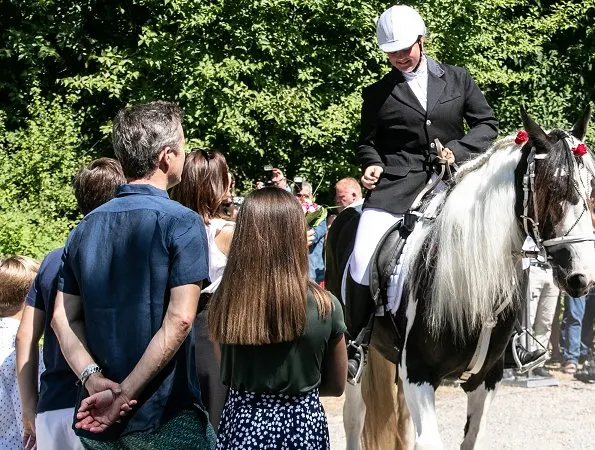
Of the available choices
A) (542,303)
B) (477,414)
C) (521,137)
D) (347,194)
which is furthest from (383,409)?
(542,303)

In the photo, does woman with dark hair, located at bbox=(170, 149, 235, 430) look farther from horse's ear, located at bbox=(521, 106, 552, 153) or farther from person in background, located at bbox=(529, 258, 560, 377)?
person in background, located at bbox=(529, 258, 560, 377)

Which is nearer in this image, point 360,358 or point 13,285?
point 13,285

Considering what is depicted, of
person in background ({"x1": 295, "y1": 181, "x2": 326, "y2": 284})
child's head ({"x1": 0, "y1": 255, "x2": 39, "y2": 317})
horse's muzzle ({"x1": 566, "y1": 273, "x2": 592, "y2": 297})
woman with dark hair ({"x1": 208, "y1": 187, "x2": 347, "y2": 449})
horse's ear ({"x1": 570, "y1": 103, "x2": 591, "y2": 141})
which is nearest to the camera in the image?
woman with dark hair ({"x1": 208, "y1": 187, "x2": 347, "y2": 449})

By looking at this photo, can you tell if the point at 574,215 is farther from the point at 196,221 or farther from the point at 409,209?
the point at 196,221

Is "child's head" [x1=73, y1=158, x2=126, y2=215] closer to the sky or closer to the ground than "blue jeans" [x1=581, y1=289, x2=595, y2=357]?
closer to the sky

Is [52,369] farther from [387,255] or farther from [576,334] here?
[576,334]

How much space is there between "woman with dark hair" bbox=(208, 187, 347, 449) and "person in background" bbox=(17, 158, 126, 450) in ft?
2.17

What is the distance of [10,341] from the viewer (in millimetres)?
5070

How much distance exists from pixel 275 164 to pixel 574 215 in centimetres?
1001

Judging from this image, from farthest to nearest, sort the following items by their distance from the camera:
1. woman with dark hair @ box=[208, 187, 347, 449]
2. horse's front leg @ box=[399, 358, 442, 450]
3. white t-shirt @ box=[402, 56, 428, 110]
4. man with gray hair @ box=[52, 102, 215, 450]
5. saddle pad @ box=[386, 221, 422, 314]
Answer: white t-shirt @ box=[402, 56, 428, 110] → saddle pad @ box=[386, 221, 422, 314] → horse's front leg @ box=[399, 358, 442, 450] → woman with dark hair @ box=[208, 187, 347, 449] → man with gray hair @ box=[52, 102, 215, 450]

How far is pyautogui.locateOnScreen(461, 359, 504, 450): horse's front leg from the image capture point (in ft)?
19.4

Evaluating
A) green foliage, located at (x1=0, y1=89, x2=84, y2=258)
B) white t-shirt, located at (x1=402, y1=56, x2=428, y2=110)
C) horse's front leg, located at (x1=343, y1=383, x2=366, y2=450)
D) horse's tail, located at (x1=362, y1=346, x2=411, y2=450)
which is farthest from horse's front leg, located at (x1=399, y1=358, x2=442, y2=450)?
green foliage, located at (x1=0, y1=89, x2=84, y2=258)

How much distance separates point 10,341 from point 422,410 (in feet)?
6.84

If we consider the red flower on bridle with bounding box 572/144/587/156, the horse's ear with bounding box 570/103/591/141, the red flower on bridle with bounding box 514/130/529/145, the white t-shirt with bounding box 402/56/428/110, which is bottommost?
the red flower on bridle with bounding box 572/144/587/156
